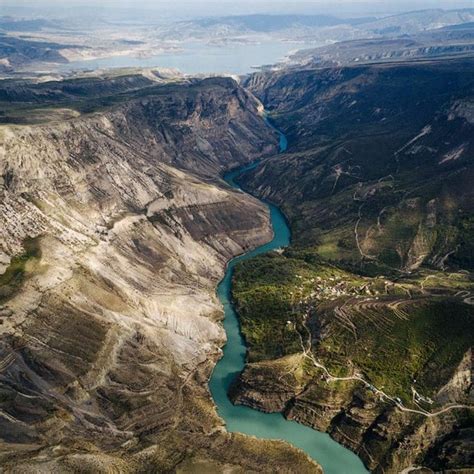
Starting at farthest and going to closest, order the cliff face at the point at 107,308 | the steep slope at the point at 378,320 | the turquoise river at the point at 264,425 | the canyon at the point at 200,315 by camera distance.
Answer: the steep slope at the point at 378,320
the turquoise river at the point at 264,425
the canyon at the point at 200,315
the cliff face at the point at 107,308

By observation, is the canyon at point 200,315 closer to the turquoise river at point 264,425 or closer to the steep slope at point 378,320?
the steep slope at point 378,320

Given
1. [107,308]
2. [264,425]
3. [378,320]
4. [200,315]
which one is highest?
[107,308]

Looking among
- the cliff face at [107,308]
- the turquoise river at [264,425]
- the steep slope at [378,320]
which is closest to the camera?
the cliff face at [107,308]

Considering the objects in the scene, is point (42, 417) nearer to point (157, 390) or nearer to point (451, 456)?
point (157, 390)

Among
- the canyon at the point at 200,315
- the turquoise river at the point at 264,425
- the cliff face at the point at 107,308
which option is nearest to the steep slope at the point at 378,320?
the canyon at the point at 200,315

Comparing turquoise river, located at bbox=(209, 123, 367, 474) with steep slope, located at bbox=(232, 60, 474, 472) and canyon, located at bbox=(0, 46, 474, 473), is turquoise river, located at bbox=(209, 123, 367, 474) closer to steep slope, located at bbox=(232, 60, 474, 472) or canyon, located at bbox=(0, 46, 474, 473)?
canyon, located at bbox=(0, 46, 474, 473)

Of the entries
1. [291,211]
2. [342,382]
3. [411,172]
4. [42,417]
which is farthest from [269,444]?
[411,172]

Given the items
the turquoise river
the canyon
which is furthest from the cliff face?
the turquoise river

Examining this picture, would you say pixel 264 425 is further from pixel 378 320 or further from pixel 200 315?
pixel 200 315

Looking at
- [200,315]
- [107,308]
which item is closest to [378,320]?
[200,315]
